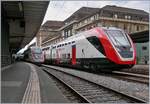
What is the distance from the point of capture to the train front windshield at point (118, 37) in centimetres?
1988

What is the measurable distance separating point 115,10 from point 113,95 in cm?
9076

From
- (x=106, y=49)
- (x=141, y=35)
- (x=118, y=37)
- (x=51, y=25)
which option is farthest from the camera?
(x=51, y=25)

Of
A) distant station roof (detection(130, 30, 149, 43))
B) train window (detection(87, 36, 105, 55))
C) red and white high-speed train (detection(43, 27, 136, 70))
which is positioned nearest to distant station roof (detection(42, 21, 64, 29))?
distant station roof (detection(130, 30, 149, 43))

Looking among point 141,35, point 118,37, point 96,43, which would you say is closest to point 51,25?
point 141,35

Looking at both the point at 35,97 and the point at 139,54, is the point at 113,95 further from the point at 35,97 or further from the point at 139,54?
the point at 139,54

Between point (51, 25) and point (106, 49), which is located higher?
point (51, 25)

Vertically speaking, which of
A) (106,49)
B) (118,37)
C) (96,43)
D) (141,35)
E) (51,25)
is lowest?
(106,49)

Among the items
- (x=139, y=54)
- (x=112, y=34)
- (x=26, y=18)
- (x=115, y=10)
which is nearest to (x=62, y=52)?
(x=26, y=18)

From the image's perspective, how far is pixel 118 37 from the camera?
803 inches

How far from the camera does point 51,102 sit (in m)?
8.73

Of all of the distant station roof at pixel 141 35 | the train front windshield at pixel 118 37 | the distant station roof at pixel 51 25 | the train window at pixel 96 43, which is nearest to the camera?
the train front windshield at pixel 118 37

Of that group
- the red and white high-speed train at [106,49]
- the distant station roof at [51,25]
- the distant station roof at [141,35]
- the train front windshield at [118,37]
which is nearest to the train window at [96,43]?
the red and white high-speed train at [106,49]

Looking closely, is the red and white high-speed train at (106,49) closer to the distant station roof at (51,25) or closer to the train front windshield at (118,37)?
the train front windshield at (118,37)

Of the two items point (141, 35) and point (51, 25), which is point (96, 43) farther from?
point (51, 25)
